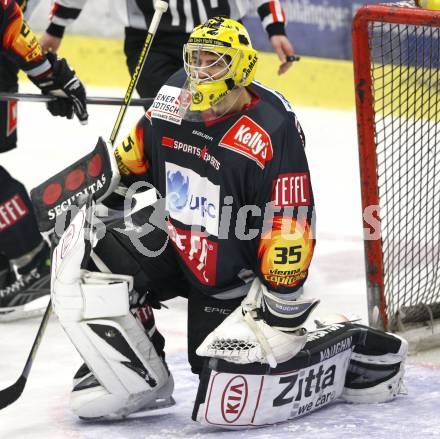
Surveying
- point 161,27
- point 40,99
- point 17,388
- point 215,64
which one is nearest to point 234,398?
point 17,388

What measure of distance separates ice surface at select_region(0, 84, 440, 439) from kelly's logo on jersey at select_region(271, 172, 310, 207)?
0.52 meters

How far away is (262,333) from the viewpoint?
9.02 ft

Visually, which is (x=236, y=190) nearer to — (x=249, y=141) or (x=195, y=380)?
(x=249, y=141)

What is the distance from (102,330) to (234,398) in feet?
1.10

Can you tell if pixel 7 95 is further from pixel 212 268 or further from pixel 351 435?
pixel 351 435

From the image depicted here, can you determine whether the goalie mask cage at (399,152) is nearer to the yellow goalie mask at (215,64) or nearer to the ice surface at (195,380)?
the ice surface at (195,380)

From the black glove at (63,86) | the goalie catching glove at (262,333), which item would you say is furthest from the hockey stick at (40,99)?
the goalie catching glove at (262,333)

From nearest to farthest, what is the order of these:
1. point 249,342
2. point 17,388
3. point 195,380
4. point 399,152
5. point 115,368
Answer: point 249,342 → point 115,368 → point 17,388 → point 195,380 → point 399,152

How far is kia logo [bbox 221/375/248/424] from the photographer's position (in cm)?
278

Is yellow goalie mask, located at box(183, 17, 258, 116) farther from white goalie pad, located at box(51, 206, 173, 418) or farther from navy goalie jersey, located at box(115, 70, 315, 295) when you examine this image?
white goalie pad, located at box(51, 206, 173, 418)

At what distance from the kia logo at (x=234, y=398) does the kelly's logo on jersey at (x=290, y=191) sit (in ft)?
1.32

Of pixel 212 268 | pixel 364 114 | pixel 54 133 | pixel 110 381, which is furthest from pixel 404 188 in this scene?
pixel 54 133

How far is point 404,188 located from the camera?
3643mm

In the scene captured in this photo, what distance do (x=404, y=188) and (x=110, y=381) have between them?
1.21m
